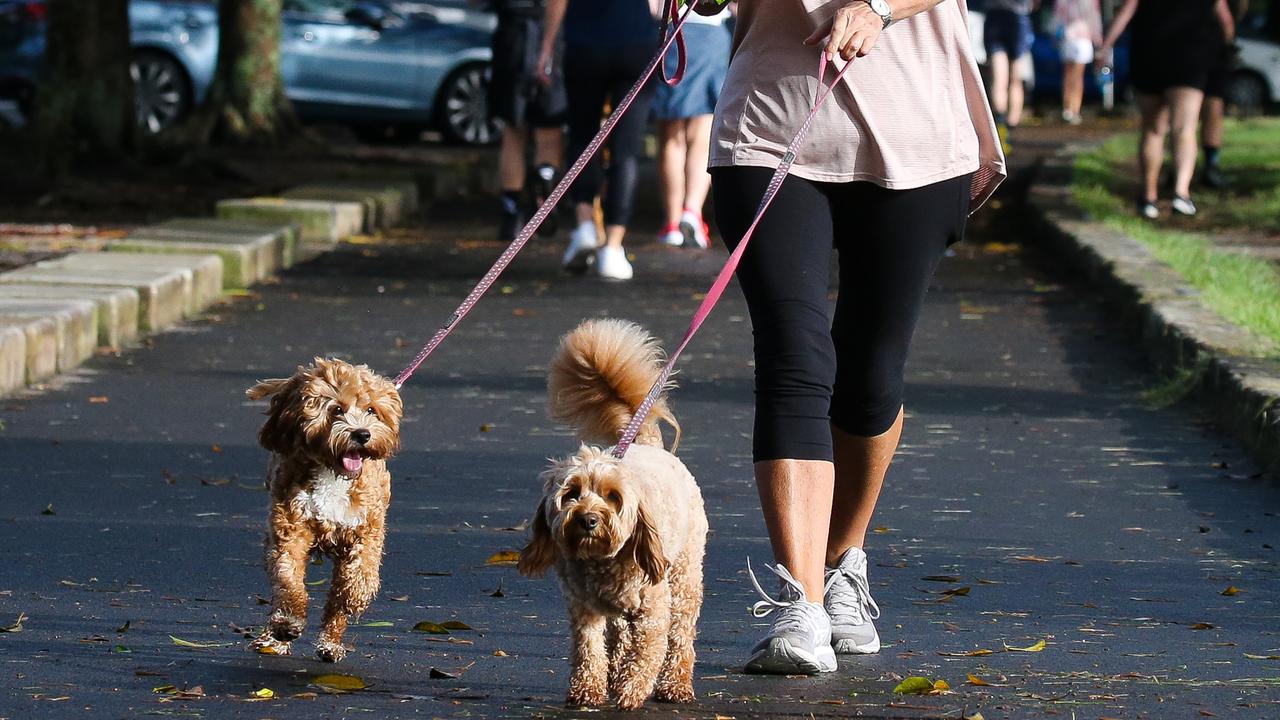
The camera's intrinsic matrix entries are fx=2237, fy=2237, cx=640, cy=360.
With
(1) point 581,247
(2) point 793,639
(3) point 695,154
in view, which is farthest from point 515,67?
(2) point 793,639

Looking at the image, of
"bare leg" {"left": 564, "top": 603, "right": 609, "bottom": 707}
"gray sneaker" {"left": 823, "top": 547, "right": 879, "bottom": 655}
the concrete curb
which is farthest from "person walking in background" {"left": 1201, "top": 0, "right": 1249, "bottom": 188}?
"bare leg" {"left": 564, "top": 603, "right": 609, "bottom": 707}

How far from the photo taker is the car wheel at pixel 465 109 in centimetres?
2292

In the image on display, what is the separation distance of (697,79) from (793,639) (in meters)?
8.57

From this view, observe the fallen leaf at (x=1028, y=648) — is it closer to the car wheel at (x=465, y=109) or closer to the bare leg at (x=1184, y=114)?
the bare leg at (x=1184, y=114)

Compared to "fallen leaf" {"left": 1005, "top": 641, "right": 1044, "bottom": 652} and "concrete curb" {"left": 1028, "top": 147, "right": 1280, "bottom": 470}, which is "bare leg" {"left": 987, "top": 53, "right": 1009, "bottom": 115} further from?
"fallen leaf" {"left": 1005, "top": 641, "right": 1044, "bottom": 652}

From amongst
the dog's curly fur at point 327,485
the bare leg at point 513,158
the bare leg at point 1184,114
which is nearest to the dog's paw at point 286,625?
the dog's curly fur at point 327,485

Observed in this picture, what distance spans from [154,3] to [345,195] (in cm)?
934

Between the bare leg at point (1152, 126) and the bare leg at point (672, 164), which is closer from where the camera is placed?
the bare leg at point (672, 164)

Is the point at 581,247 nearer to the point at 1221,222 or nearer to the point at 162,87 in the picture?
the point at 1221,222

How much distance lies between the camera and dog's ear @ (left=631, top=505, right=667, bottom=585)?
3889 millimetres

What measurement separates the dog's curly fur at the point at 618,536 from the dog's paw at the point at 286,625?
67 centimetres

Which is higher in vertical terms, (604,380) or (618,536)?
(604,380)

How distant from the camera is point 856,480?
4.84m

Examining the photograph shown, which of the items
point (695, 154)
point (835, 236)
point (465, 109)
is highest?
point (835, 236)
